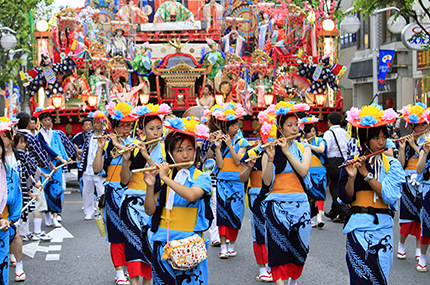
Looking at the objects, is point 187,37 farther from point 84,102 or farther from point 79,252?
point 79,252

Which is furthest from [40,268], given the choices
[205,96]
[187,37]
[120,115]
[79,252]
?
[187,37]

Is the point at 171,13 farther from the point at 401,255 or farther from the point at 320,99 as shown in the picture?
the point at 401,255

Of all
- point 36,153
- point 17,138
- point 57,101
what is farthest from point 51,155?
point 57,101

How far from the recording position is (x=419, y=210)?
7.30 metres

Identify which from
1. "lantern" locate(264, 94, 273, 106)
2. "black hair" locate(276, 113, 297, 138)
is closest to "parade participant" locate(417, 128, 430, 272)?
"black hair" locate(276, 113, 297, 138)

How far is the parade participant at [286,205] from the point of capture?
5.32 metres

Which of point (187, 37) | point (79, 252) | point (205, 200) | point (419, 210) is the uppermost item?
point (187, 37)

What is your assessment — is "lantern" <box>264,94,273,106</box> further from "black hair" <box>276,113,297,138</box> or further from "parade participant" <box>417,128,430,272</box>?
"black hair" <box>276,113,297,138</box>

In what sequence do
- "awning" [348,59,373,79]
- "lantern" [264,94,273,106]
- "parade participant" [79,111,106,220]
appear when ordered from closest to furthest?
"parade participant" [79,111,106,220] → "lantern" [264,94,273,106] → "awning" [348,59,373,79]

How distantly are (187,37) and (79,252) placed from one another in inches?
682

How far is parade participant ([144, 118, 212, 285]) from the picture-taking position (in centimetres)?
412

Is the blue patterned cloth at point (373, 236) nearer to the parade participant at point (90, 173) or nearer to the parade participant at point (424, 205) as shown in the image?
the parade participant at point (424, 205)

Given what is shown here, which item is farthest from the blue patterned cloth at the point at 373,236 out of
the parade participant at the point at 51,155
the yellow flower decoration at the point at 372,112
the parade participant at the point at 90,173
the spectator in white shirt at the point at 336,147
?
the parade participant at the point at 51,155

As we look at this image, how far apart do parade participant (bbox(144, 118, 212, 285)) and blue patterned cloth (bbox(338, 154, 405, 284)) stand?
124 cm
